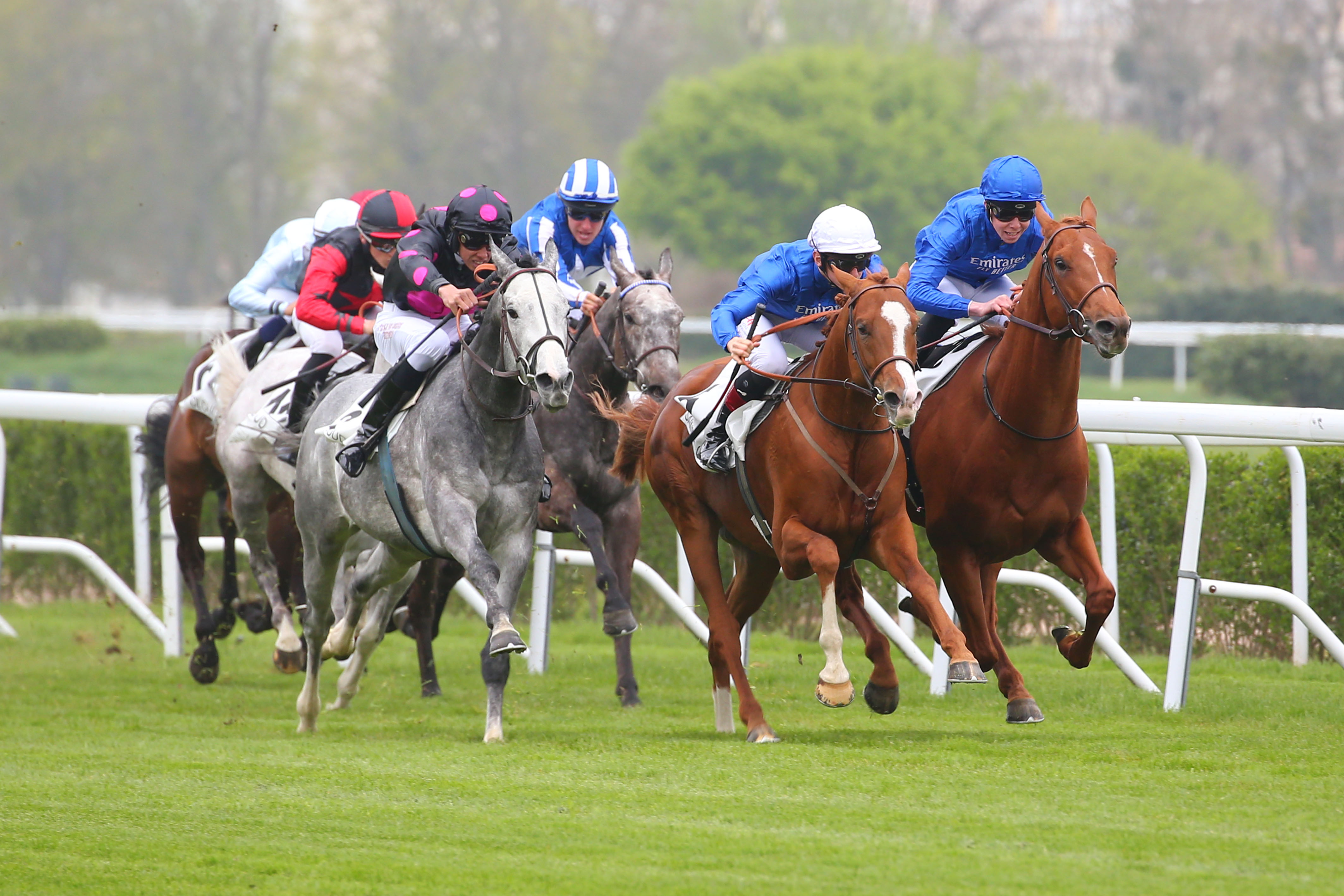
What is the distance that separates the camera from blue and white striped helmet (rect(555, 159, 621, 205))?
26.4ft

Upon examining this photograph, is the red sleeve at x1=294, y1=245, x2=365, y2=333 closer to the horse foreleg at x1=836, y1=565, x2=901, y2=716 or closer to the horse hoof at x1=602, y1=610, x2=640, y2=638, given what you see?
the horse hoof at x1=602, y1=610, x2=640, y2=638

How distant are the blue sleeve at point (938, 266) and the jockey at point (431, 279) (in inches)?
58.5

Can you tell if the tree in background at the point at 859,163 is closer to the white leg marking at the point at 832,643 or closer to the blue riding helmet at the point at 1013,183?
the blue riding helmet at the point at 1013,183

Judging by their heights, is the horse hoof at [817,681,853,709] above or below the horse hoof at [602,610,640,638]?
above

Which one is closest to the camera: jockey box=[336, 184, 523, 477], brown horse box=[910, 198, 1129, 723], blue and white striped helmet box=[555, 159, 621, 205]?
brown horse box=[910, 198, 1129, 723]

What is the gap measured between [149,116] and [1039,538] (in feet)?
164

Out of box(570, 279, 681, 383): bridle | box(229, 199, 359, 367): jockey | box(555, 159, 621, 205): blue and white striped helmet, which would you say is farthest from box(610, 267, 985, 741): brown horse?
box(229, 199, 359, 367): jockey

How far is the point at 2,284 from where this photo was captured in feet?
168

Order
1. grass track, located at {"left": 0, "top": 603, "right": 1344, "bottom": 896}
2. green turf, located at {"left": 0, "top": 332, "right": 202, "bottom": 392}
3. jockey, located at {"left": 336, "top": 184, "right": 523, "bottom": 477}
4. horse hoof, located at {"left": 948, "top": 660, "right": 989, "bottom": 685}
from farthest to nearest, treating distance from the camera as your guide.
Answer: green turf, located at {"left": 0, "top": 332, "right": 202, "bottom": 392}
jockey, located at {"left": 336, "top": 184, "right": 523, "bottom": 477}
horse hoof, located at {"left": 948, "top": 660, "right": 989, "bottom": 685}
grass track, located at {"left": 0, "top": 603, "right": 1344, "bottom": 896}

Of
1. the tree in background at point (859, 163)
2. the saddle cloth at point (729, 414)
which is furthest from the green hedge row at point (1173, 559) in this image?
the tree in background at point (859, 163)

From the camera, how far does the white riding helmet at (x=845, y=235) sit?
247 inches

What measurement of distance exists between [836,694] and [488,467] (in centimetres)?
170

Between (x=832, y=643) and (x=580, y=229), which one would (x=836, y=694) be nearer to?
(x=832, y=643)

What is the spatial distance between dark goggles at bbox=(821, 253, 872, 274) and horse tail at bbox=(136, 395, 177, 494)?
175 inches
